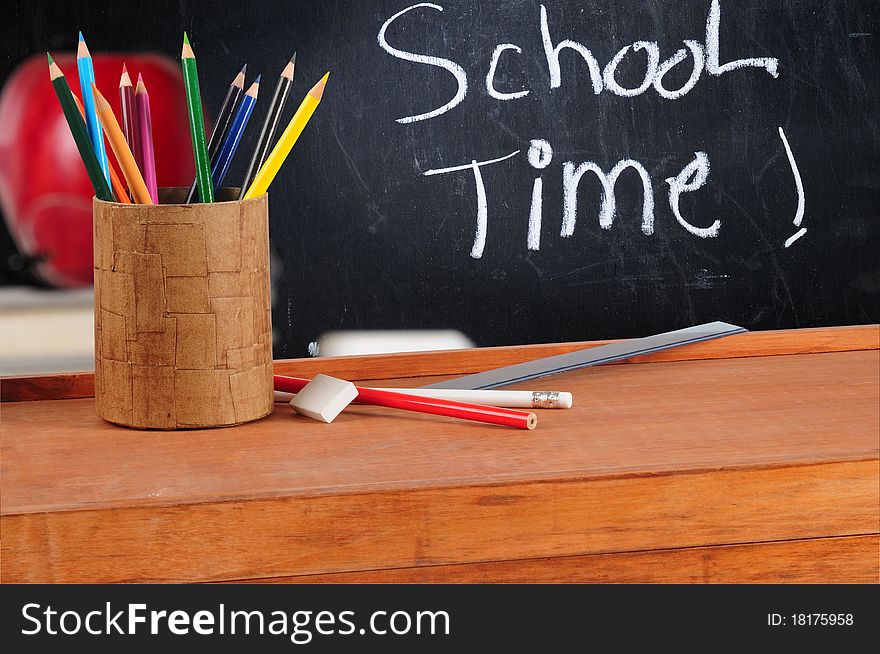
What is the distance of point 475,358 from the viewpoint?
918mm

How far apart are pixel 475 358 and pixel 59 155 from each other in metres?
0.38

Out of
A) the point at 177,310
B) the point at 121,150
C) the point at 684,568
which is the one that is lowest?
the point at 684,568

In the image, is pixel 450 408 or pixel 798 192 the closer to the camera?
pixel 450 408

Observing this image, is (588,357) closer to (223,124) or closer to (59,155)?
(223,124)

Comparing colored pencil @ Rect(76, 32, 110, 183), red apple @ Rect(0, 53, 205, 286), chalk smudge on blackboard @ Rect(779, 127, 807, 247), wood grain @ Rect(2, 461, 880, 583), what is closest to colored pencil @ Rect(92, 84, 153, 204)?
colored pencil @ Rect(76, 32, 110, 183)

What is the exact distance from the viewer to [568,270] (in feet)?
3.14

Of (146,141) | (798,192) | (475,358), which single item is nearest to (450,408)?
(475,358)

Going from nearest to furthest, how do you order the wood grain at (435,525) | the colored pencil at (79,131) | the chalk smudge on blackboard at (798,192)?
the wood grain at (435,525) < the colored pencil at (79,131) < the chalk smudge on blackboard at (798,192)

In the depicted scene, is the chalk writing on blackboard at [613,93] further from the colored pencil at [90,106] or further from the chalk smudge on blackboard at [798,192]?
the colored pencil at [90,106]

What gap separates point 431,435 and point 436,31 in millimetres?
370

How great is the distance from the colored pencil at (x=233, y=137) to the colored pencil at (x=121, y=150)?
0.05m

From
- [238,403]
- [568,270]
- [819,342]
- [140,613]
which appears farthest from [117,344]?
[819,342]

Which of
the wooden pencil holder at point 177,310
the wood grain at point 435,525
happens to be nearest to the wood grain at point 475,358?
the wooden pencil holder at point 177,310

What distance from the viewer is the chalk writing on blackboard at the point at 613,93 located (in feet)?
3.01
